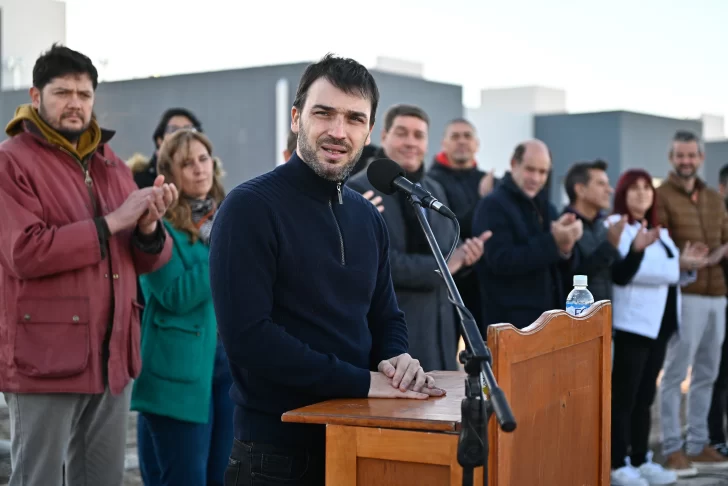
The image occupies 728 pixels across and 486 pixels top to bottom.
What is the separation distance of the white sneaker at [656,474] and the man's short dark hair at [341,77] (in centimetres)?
411

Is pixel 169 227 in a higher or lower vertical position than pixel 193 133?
lower

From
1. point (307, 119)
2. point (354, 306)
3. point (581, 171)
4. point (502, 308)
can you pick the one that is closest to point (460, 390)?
point (354, 306)

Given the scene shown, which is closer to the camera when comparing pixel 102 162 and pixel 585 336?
pixel 585 336

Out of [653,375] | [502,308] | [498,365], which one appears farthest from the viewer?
[653,375]

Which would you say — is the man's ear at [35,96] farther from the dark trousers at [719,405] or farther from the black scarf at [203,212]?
the dark trousers at [719,405]

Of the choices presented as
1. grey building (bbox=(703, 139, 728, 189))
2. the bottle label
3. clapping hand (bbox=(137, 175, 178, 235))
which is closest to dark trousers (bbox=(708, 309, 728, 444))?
the bottle label

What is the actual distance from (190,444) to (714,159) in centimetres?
1912

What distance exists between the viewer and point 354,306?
2738mm

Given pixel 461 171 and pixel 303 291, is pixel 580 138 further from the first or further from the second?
pixel 303 291

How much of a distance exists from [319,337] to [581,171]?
156 inches

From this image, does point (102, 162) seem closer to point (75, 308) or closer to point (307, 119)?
point (75, 308)

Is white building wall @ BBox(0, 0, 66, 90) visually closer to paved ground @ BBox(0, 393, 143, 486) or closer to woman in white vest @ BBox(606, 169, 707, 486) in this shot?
paved ground @ BBox(0, 393, 143, 486)

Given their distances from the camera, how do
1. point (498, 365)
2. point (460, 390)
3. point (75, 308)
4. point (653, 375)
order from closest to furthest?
point (498, 365), point (460, 390), point (75, 308), point (653, 375)

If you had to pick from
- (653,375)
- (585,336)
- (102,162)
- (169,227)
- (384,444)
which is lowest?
(653,375)
